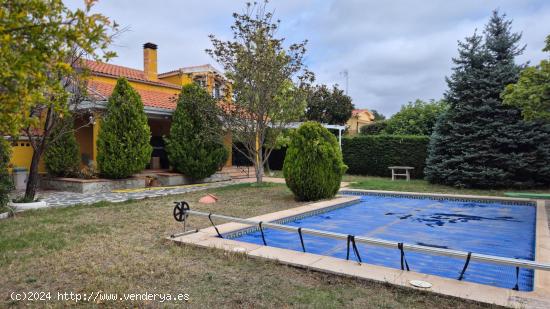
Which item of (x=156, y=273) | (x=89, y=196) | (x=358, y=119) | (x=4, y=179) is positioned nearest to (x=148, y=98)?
(x=89, y=196)

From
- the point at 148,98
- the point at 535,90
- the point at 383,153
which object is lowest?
the point at 383,153

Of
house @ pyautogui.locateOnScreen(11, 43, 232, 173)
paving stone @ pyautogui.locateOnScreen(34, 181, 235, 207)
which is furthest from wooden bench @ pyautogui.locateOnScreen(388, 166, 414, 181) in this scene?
paving stone @ pyautogui.locateOnScreen(34, 181, 235, 207)

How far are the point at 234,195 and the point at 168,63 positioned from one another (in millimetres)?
18582

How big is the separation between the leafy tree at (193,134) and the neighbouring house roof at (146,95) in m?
0.99

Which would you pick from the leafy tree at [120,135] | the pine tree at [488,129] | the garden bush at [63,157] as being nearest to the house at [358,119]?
the pine tree at [488,129]

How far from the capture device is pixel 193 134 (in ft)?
52.5

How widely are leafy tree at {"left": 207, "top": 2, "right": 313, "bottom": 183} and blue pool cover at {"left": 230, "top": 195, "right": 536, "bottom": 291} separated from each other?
487cm

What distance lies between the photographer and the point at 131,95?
14.2 m

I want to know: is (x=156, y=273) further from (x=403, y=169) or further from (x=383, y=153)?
(x=383, y=153)

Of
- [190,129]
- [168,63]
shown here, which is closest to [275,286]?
[190,129]

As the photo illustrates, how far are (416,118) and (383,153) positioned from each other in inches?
335

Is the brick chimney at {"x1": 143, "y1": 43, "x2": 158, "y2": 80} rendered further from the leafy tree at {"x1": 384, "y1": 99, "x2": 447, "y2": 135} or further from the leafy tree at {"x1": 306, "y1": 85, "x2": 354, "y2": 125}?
the leafy tree at {"x1": 384, "y1": 99, "x2": 447, "y2": 135}

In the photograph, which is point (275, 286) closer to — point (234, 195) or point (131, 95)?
point (234, 195)

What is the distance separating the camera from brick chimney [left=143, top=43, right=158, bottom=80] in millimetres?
21859
